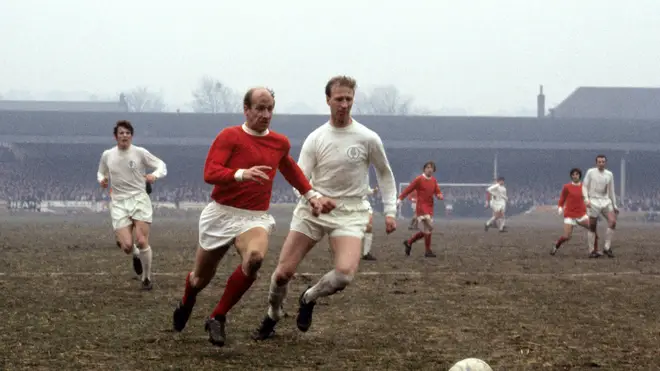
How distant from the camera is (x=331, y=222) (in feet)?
26.0

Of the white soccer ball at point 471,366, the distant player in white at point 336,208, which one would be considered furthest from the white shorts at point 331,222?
the white soccer ball at point 471,366

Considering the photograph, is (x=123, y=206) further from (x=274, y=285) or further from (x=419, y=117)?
(x=419, y=117)

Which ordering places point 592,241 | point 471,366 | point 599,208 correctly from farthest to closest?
point 592,241
point 599,208
point 471,366

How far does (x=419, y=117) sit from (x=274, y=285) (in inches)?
2222

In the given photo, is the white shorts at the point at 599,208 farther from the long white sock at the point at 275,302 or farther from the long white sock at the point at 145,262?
the long white sock at the point at 275,302

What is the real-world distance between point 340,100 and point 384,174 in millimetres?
975

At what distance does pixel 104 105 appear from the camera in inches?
3642

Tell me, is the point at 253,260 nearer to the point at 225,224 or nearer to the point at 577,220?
the point at 225,224

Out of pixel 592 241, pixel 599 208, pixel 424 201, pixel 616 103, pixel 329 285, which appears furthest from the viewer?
pixel 616 103

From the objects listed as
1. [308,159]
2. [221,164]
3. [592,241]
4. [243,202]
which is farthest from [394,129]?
[221,164]

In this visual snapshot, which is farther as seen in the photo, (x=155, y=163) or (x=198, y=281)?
(x=155, y=163)

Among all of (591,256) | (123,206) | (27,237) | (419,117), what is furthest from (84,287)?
(419,117)

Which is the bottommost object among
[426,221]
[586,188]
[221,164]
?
[426,221]

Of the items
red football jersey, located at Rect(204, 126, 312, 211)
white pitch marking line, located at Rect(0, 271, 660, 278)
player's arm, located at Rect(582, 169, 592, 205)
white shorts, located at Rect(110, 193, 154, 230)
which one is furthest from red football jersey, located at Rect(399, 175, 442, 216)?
red football jersey, located at Rect(204, 126, 312, 211)
